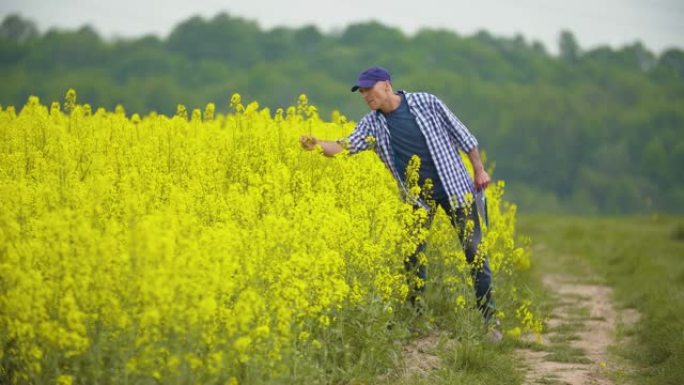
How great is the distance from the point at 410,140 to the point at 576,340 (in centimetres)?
247

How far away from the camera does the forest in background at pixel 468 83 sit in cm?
7694

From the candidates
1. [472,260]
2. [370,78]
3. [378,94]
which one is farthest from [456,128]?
[472,260]

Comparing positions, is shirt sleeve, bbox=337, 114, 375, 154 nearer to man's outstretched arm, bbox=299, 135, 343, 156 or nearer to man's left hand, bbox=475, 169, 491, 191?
man's outstretched arm, bbox=299, 135, 343, 156

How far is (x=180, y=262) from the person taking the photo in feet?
17.5

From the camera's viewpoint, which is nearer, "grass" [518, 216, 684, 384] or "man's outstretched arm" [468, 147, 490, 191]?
"man's outstretched arm" [468, 147, 490, 191]

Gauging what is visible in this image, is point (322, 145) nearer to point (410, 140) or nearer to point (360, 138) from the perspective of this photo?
point (360, 138)

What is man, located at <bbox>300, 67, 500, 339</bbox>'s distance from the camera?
812cm

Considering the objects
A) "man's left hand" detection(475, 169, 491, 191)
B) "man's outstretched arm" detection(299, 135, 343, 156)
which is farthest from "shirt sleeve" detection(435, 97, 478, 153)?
"man's outstretched arm" detection(299, 135, 343, 156)

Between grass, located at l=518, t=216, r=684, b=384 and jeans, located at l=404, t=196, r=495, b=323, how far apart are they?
3.99 feet

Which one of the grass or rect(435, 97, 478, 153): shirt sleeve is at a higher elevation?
rect(435, 97, 478, 153): shirt sleeve

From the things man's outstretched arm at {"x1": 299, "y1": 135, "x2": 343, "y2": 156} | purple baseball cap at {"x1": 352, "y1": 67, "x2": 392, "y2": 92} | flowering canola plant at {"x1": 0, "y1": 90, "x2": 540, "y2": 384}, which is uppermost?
purple baseball cap at {"x1": 352, "y1": 67, "x2": 392, "y2": 92}

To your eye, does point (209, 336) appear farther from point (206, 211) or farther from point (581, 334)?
point (581, 334)

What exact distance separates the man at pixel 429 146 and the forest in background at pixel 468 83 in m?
54.8

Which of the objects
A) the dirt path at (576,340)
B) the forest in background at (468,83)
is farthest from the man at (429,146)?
the forest in background at (468,83)
